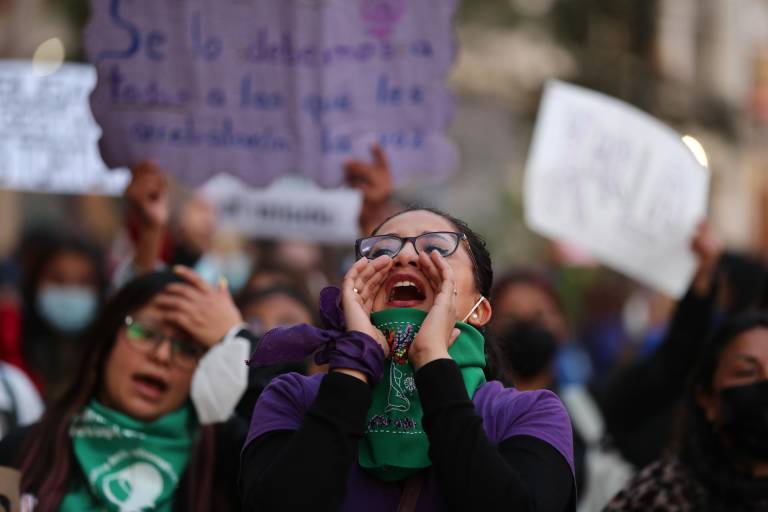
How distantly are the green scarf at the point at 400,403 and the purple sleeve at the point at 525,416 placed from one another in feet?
0.17

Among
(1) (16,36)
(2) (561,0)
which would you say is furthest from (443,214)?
(2) (561,0)

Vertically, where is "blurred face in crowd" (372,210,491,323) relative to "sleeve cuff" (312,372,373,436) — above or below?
above

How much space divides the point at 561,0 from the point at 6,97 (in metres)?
20.2

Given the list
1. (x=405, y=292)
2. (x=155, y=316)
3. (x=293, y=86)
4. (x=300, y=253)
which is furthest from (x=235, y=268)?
(x=405, y=292)

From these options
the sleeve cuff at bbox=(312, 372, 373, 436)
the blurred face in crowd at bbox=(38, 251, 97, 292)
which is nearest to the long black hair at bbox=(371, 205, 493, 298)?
the sleeve cuff at bbox=(312, 372, 373, 436)

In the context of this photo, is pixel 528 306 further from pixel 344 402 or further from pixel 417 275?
pixel 344 402

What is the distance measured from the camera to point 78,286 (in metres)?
6.12

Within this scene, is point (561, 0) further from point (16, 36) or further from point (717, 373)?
point (717, 373)

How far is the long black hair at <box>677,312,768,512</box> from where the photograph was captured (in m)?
3.77

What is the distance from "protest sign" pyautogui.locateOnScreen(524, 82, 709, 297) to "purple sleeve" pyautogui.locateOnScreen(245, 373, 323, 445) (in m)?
2.76

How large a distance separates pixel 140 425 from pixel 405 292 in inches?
45.5

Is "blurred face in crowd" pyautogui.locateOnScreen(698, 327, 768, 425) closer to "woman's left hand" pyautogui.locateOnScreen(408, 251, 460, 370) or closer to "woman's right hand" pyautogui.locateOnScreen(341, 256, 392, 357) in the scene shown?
"woman's left hand" pyautogui.locateOnScreen(408, 251, 460, 370)

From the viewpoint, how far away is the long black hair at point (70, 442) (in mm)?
3586

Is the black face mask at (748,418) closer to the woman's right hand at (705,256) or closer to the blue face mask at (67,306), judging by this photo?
the woman's right hand at (705,256)
